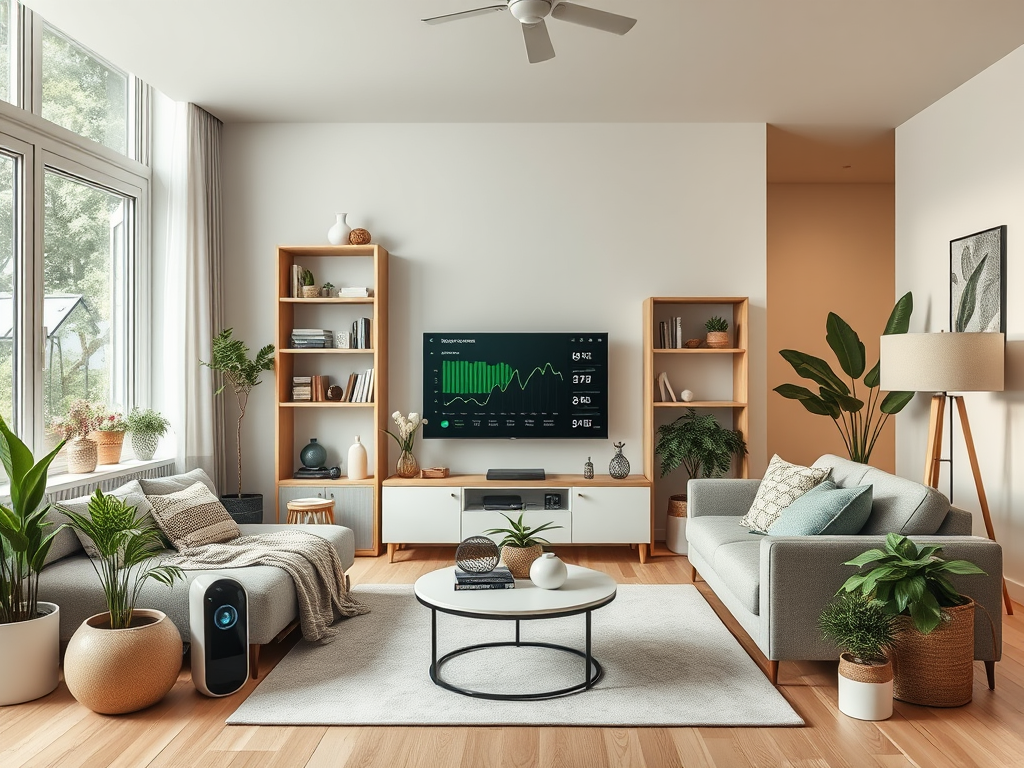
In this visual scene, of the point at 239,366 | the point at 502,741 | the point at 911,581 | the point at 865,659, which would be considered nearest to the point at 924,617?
the point at 911,581

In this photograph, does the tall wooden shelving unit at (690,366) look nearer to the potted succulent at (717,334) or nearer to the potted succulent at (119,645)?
the potted succulent at (717,334)

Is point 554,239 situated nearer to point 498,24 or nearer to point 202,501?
point 498,24

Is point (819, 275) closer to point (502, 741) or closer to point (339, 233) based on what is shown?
point (339, 233)

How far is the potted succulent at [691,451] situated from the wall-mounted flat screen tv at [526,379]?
1.53 feet

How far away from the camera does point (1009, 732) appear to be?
8.77ft

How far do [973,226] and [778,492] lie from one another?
7.00ft

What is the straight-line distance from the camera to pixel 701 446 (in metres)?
5.19

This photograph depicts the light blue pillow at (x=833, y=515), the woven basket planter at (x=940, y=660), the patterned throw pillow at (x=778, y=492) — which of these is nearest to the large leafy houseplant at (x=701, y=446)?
the patterned throw pillow at (x=778, y=492)

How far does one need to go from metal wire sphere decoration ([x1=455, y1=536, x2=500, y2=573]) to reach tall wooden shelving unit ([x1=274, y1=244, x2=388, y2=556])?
2161mm

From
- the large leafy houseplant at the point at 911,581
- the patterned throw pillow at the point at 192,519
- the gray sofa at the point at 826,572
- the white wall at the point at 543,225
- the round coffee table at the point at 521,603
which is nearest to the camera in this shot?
the large leafy houseplant at the point at 911,581

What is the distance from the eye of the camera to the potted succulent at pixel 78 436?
14.1 feet

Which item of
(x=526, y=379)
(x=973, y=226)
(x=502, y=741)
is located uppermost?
(x=973, y=226)

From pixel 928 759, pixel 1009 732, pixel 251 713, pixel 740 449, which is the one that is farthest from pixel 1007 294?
pixel 251 713

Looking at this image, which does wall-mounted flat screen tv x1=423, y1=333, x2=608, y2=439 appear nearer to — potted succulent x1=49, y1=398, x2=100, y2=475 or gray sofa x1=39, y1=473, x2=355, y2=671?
potted succulent x1=49, y1=398, x2=100, y2=475
